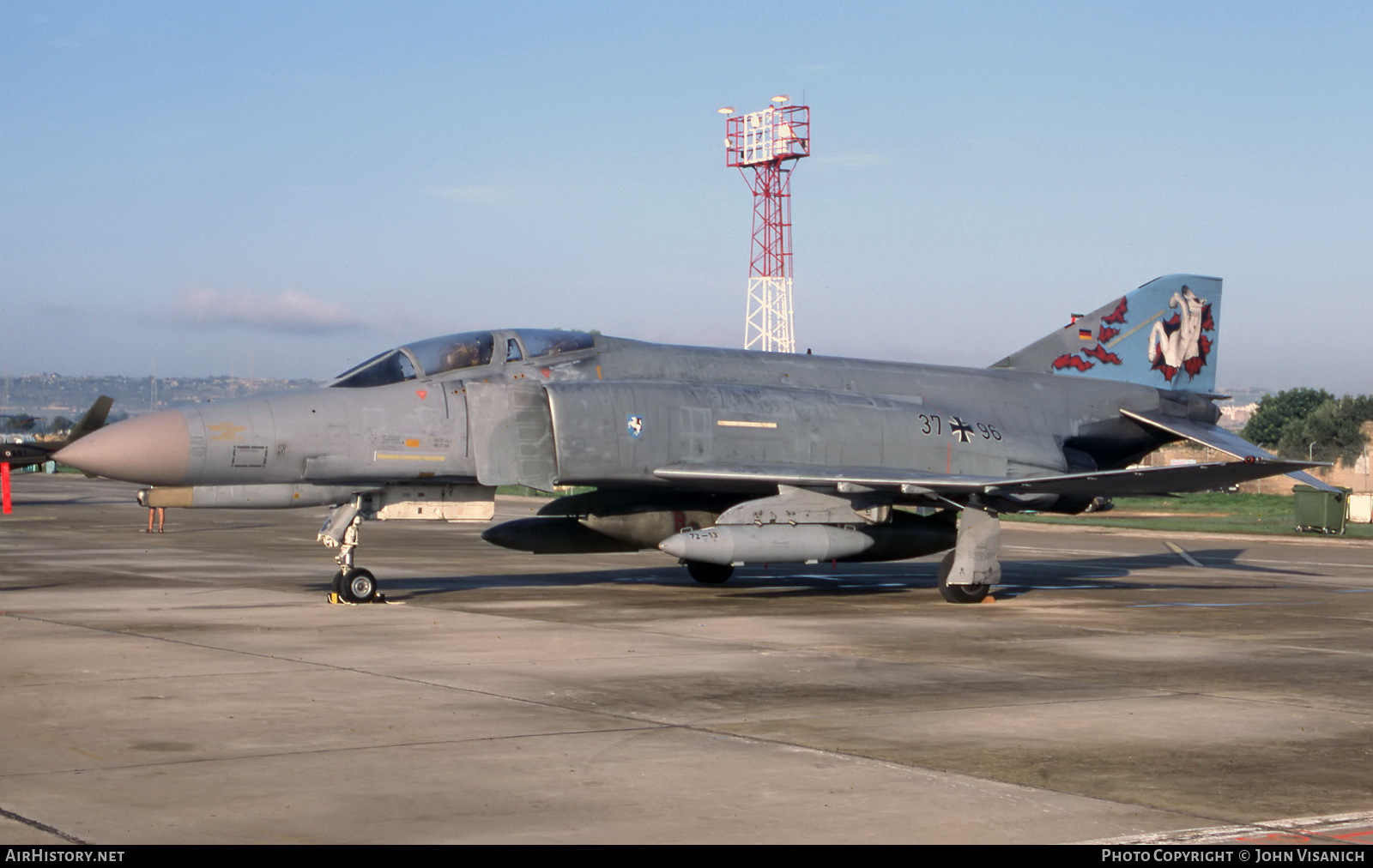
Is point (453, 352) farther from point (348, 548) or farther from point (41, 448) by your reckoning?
point (41, 448)

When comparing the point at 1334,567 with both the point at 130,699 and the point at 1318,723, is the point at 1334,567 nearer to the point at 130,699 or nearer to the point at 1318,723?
the point at 1318,723

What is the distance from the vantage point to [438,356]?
14.1 metres

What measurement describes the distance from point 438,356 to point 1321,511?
77.1 ft

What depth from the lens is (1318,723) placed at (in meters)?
7.75

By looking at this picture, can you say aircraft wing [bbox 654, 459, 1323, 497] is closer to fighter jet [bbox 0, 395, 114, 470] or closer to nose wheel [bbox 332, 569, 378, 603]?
nose wheel [bbox 332, 569, 378, 603]

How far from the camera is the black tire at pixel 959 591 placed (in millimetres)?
15023

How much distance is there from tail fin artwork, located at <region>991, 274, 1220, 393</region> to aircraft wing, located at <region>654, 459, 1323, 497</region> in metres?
3.87

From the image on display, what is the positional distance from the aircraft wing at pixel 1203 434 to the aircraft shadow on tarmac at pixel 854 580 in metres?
1.81

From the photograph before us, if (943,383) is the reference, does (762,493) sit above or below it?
below

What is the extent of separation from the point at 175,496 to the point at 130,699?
613 centimetres

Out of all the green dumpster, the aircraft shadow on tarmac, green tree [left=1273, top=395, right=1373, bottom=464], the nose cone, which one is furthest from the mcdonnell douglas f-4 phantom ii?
green tree [left=1273, top=395, right=1373, bottom=464]

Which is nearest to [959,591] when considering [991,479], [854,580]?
[991,479]

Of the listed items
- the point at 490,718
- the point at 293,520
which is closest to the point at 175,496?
the point at 490,718

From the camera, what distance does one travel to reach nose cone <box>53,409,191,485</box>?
1200 cm
